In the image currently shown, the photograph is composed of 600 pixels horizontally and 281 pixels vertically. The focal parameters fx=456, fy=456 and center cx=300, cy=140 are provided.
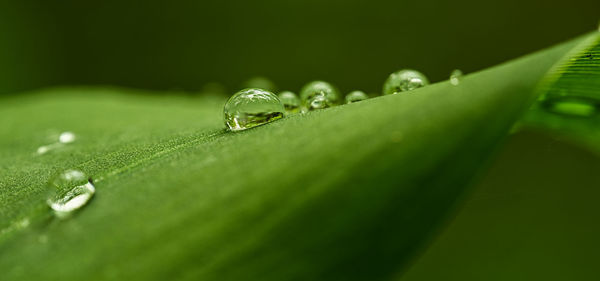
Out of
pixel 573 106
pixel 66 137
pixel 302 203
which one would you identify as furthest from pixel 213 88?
pixel 302 203

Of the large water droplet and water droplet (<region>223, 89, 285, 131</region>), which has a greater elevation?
the large water droplet

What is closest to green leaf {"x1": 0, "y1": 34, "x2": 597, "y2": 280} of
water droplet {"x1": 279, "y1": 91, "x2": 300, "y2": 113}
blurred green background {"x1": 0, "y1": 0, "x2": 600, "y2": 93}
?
water droplet {"x1": 279, "y1": 91, "x2": 300, "y2": 113}

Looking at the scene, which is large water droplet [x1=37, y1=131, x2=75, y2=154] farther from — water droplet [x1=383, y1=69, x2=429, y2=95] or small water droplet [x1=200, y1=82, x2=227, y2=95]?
small water droplet [x1=200, y1=82, x2=227, y2=95]

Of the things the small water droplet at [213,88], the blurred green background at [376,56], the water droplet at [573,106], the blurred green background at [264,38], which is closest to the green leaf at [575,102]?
the water droplet at [573,106]

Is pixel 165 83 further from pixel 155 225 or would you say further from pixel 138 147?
pixel 155 225

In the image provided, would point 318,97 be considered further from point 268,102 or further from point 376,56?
point 376,56

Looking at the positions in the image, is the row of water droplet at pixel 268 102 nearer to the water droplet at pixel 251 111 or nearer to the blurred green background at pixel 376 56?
the water droplet at pixel 251 111
